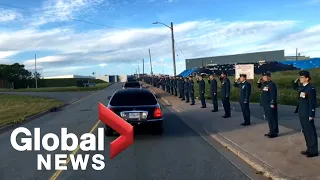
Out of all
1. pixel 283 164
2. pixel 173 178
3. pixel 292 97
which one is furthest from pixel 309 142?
pixel 292 97

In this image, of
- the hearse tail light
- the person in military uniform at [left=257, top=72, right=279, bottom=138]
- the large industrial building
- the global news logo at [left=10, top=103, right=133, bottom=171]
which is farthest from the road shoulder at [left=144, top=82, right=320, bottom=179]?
the large industrial building

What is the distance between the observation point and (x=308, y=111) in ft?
27.3

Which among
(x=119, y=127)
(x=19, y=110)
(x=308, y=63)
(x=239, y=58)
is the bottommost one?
(x=19, y=110)

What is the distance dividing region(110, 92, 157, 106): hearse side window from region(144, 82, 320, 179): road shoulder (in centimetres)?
223

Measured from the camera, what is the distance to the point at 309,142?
827cm

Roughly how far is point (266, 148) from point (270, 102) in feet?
6.50

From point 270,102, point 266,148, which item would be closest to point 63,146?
point 266,148

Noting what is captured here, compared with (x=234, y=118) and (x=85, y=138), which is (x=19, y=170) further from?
(x=234, y=118)

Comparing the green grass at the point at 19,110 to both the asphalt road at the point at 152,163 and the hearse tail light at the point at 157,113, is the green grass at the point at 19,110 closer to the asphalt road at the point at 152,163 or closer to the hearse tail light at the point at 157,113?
the asphalt road at the point at 152,163

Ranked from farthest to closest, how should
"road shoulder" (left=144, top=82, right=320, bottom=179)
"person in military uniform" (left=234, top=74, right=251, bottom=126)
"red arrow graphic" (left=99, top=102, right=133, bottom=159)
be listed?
"person in military uniform" (left=234, top=74, right=251, bottom=126) < "red arrow graphic" (left=99, top=102, right=133, bottom=159) < "road shoulder" (left=144, top=82, right=320, bottom=179)

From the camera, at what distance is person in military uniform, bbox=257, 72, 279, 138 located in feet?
35.1

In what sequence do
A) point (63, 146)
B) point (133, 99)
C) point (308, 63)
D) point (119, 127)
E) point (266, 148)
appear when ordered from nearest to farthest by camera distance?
point (266, 148)
point (63, 146)
point (119, 127)
point (133, 99)
point (308, 63)

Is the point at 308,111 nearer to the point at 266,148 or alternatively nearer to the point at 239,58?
the point at 266,148

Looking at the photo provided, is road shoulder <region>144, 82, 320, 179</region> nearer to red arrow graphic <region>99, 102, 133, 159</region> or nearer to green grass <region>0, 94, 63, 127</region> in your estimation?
red arrow graphic <region>99, 102, 133, 159</region>
